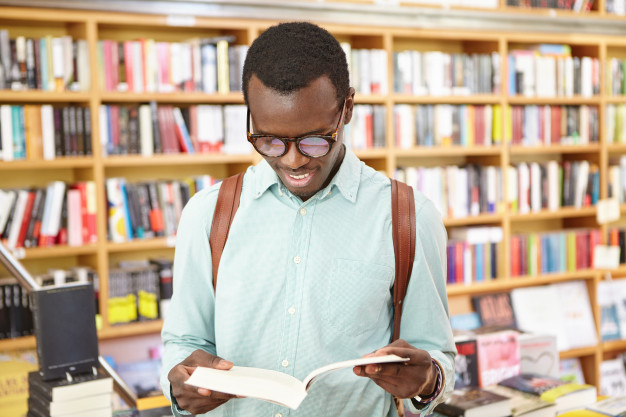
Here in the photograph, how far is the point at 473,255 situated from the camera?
4.18m

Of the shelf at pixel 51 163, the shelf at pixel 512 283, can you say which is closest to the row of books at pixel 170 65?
the shelf at pixel 51 163

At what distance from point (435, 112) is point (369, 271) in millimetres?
2905

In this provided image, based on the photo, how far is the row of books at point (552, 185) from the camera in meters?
4.28

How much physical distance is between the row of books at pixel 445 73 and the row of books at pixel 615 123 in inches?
37.1

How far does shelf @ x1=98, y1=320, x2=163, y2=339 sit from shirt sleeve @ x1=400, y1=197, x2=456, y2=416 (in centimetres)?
223

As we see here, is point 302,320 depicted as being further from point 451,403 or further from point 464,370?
point 464,370

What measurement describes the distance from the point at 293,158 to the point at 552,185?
140 inches

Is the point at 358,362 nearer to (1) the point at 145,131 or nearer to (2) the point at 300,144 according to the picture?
(2) the point at 300,144

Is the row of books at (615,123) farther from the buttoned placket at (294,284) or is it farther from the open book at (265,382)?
the open book at (265,382)

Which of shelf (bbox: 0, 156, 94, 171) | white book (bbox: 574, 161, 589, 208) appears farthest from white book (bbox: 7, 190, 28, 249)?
white book (bbox: 574, 161, 589, 208)

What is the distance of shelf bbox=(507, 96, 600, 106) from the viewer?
4258 mm

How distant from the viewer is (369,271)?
128cm

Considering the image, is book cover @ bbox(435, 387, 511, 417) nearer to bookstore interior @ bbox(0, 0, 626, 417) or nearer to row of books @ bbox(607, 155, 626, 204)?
bookstore interior @ bbox(0, 0, 626, 417)

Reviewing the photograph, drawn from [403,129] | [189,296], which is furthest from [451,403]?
[403,129]
